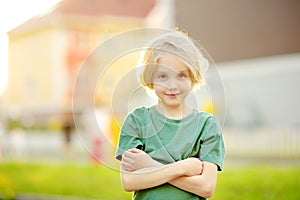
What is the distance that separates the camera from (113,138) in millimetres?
2271

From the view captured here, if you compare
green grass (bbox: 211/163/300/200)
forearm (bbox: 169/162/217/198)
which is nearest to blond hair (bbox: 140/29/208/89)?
forearm (bbox: 169/162/217/198)

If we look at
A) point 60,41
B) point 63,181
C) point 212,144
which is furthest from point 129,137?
point 60,41

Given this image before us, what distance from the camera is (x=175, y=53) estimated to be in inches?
78.7

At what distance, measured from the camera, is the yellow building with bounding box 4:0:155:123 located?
76.7 feet

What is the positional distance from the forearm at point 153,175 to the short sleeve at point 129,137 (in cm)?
7

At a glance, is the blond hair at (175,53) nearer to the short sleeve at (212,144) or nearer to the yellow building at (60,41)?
the short sleeve at (212,144)

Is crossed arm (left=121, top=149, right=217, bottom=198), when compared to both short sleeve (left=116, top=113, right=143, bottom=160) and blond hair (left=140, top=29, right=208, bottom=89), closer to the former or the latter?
short sleeve (left=116, top=113, right=143, bottom=160)

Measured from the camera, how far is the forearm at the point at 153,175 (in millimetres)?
1918

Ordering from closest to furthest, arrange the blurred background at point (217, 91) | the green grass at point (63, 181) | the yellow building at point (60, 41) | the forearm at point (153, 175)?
the forearm at point (153, 175), the blurred background at point (217, 91), the green grass at point (63, 181), the yellow building at point (60, 41)

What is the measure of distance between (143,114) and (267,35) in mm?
11782

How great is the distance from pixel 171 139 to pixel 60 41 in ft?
73.7

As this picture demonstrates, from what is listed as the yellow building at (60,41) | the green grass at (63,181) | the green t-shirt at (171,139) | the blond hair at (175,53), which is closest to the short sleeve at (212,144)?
the green t-shirt at (171,139)

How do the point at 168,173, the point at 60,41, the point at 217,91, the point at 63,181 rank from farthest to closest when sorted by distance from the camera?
1. the point at 60,41
2. the point at 63,181
3. the point at 217,91
4. the point at 168,173

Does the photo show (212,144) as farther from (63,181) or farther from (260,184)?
(63,181)
